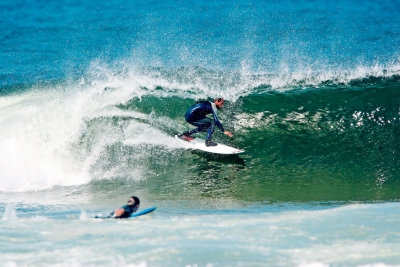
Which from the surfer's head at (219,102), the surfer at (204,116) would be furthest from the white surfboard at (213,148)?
the surfer's head at (219,102)

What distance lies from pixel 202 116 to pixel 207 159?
101 cm

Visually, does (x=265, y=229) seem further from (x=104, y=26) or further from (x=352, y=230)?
(x=104, y=26)

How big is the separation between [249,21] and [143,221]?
21.9m

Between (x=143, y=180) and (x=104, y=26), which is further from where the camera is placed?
(x=104, y=26)

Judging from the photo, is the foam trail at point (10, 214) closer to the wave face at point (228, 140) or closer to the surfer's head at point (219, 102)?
the wave face at point (228, 140)

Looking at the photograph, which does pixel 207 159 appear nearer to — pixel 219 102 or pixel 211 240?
pixel 219 102

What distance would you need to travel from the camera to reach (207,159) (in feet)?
40.5

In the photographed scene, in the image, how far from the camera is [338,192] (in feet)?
35.2

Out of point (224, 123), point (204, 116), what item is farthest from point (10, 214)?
point (224, 123)

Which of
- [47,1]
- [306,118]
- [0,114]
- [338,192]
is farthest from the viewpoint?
[47,1]

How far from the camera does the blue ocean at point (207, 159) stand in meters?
7.43

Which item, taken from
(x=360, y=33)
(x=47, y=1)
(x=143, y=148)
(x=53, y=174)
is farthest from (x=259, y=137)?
(x=47, y=1)

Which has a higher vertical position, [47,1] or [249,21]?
[47,1]

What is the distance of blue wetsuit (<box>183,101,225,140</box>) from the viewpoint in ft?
39.9
